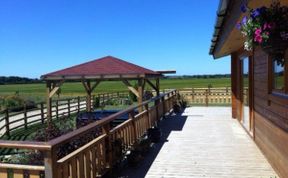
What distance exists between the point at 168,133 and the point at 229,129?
74.8 inches

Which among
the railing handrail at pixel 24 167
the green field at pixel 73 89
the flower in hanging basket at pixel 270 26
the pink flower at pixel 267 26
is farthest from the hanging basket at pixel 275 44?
the green field at pixel 73 89

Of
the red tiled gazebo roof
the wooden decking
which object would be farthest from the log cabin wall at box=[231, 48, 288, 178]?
the red tiled gazebo roof

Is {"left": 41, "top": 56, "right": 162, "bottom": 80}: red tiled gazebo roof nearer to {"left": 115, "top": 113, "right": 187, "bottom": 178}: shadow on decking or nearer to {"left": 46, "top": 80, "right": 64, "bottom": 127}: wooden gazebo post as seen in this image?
{"left": 46, "top": 80, "right": 64, "bottom": 127}: wooden gazebo post

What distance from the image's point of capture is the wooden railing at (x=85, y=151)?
10.5ft

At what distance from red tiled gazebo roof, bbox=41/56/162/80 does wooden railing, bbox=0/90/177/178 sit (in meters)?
2.95

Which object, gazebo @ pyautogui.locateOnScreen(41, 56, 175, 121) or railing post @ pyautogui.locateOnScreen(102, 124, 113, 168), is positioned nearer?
railing post @ pyautogui.locateOnScreen(102, 124, 113, 168)

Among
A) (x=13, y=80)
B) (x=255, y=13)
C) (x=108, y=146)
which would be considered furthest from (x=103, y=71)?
(x=13, y=80)

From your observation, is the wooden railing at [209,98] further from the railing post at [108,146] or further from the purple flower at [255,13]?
the purple flower at [255,13]

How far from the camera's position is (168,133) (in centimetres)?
922

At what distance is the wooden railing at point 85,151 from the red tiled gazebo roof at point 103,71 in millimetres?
2954

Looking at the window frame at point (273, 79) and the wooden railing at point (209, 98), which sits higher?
the window frame at point (273, 79)

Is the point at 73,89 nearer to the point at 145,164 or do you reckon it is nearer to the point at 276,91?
the point at 145,164

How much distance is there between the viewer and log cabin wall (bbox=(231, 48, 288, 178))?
4.57m

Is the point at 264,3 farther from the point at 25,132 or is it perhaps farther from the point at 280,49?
the point at 25,132
